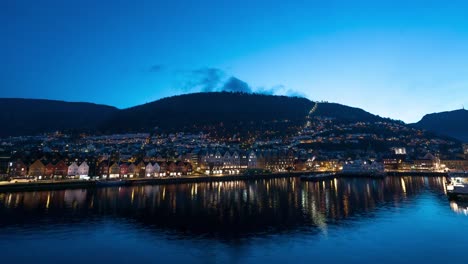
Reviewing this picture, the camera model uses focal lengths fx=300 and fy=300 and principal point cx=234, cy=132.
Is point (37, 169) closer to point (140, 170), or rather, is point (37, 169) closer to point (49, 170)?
point (49, 170)

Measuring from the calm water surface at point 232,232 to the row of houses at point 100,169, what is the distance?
27333mm

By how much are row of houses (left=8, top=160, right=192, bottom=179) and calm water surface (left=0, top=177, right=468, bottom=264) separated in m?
27.3

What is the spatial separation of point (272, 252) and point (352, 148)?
13394 centimetres

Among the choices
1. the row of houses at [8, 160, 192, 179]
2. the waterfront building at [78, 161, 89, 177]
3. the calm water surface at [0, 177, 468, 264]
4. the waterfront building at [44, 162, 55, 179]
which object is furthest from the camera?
the waterfront building at [78, 161, 89, 177]

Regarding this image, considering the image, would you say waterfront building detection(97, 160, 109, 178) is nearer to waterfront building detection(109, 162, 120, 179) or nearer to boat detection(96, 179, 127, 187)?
waterfront building detection(109, 162, 120, 179)

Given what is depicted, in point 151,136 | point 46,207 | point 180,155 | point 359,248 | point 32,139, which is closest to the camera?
point 359,248

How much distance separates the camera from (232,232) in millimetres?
20188

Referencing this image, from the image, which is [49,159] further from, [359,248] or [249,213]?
[359,248]

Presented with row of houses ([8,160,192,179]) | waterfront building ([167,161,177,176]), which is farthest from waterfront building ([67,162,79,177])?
waterfront building ([167,161,177,176])

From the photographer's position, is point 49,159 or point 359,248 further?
point 49,159

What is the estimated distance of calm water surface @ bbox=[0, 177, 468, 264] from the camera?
15.6 metres

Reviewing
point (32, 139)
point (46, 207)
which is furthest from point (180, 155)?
point (32, 139)

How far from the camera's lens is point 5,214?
2625 cm

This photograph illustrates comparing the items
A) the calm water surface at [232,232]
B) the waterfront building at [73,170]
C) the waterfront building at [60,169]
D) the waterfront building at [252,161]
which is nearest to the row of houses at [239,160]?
the waterfront building at [252,161]
